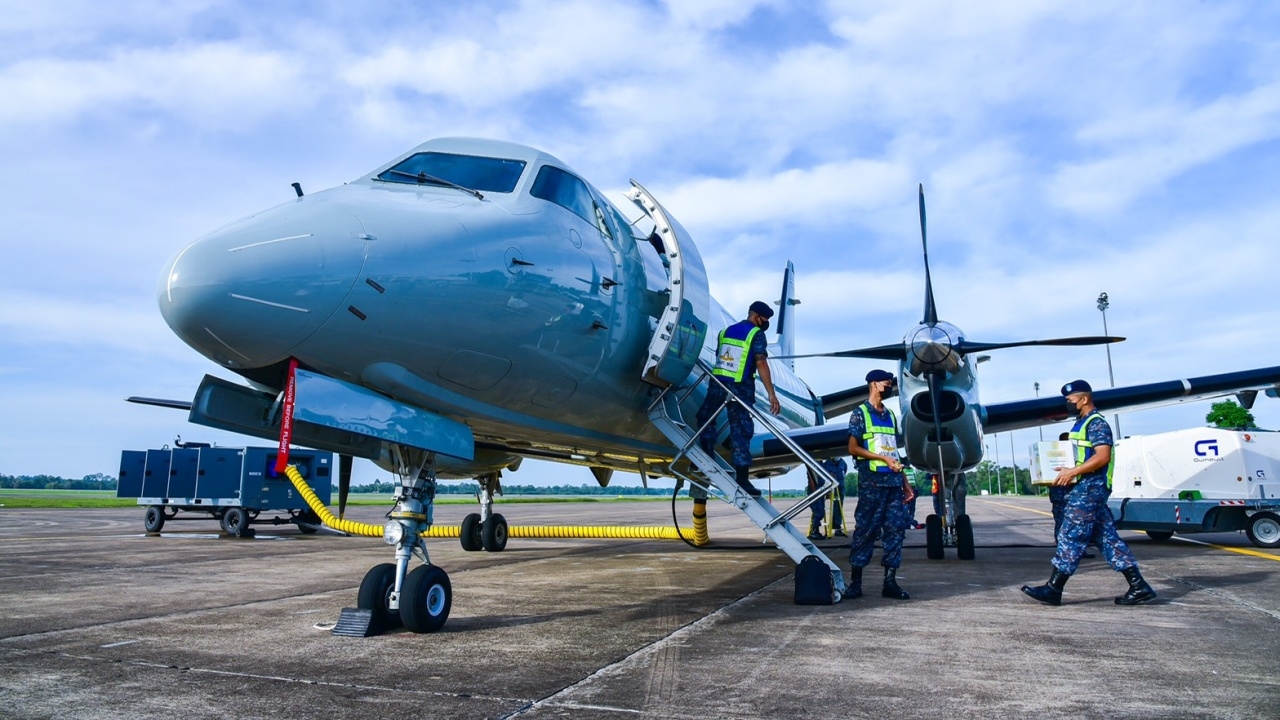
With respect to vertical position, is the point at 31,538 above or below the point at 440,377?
below

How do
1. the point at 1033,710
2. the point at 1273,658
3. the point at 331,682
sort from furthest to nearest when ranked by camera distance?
1. the point at 1273,658
2. the point at 331,682
3. the point at 1033,710

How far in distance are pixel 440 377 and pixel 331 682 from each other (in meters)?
1.92

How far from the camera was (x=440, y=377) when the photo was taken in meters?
5.30

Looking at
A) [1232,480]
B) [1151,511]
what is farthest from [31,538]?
[1232,480]

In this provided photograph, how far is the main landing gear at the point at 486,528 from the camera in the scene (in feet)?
46.4

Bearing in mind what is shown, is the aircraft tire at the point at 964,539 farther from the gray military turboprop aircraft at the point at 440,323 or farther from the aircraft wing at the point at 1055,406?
the gray military turboprop aircraft at the point at 440,323

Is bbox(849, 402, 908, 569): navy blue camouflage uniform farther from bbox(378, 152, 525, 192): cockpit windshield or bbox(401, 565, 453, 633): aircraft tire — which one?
bbox(378, 152, 525, 192): cockpit windshield

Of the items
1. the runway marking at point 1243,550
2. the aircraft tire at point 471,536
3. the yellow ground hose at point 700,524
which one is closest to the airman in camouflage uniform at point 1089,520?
the runway marking at point 1243,550

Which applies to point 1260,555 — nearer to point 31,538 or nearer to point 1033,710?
point 1033,710

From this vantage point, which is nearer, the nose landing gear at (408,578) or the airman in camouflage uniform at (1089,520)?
the nose landing gear at (408,578)

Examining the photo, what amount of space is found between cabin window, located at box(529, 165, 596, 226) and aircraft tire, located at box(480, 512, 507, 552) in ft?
27.8

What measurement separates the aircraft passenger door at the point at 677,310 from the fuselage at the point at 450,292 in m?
0.24

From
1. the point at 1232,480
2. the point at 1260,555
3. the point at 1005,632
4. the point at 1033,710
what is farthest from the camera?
the point at 1232,480

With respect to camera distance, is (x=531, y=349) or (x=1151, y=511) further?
(x=1151, y=511)
